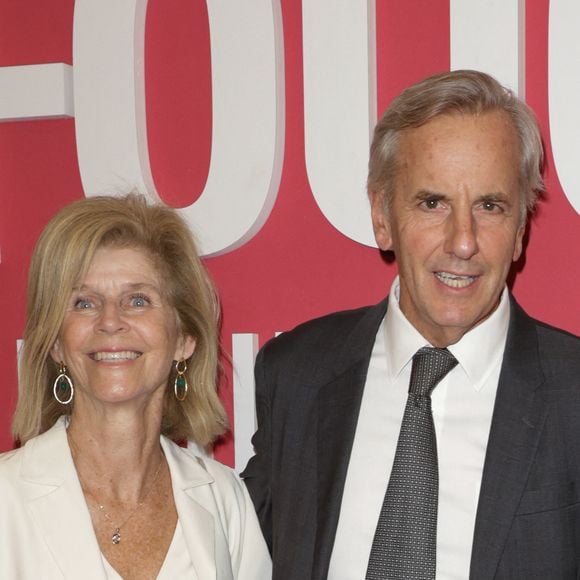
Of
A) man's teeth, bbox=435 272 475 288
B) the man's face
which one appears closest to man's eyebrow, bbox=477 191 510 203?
the man's face

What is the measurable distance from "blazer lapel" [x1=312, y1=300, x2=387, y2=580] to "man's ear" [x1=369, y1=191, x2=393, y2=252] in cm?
17

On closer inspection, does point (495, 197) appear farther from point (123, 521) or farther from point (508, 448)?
point (123, 521)

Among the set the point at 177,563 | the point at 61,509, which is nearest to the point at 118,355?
the point at 61,509

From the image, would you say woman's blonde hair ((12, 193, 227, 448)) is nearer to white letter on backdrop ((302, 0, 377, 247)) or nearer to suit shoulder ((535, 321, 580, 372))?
white letter on backdrop ((302, 0, 377, 247))

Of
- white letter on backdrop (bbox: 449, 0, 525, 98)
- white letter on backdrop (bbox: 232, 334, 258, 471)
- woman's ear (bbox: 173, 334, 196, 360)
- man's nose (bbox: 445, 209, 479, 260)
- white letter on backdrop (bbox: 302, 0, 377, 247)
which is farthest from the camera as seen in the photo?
white letter on backdrop (bbox: 232, 334, 258, 471)

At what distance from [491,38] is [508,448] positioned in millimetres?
1041

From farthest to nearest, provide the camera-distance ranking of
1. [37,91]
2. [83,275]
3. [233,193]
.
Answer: [37,91], [233,193], [83,275]

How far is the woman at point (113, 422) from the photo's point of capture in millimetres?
2131

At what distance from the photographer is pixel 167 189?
286cm

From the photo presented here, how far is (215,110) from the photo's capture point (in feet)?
9.11

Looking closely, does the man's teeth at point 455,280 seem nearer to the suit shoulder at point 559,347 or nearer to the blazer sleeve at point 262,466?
the suit shoulder at point 559,347

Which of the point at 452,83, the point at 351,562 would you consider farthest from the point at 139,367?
the point at 452,83

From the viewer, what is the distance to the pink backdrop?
2.53 m

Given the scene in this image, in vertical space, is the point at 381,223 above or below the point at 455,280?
above
